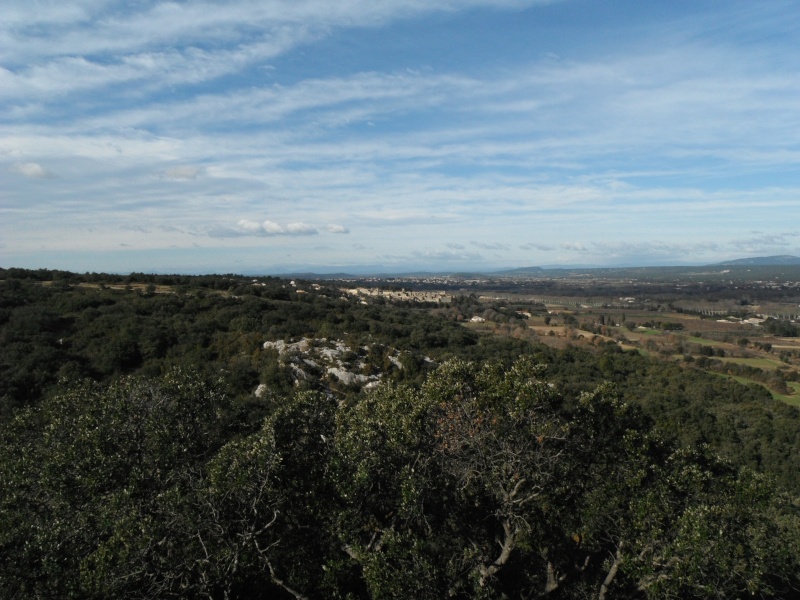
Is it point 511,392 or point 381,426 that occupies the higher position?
point 511,392

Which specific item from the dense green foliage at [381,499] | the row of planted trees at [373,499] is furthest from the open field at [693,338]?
the row of planted trees at [373,499]

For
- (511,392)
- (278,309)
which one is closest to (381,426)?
(511,392)

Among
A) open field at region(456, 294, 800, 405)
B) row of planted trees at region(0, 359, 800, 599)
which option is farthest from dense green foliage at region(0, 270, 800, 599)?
open field at region(456, 294, 800, 405)

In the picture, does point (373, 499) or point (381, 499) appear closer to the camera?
point (373, 499)

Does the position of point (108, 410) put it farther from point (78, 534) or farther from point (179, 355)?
point (179, 355)

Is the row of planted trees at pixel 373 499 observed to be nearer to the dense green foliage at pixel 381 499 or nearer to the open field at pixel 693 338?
the dense green foliage at pixel 381 499

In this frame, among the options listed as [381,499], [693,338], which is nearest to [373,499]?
[381,499]

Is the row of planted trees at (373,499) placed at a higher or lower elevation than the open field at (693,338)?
higher

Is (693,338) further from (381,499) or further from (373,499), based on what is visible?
(373,499)
